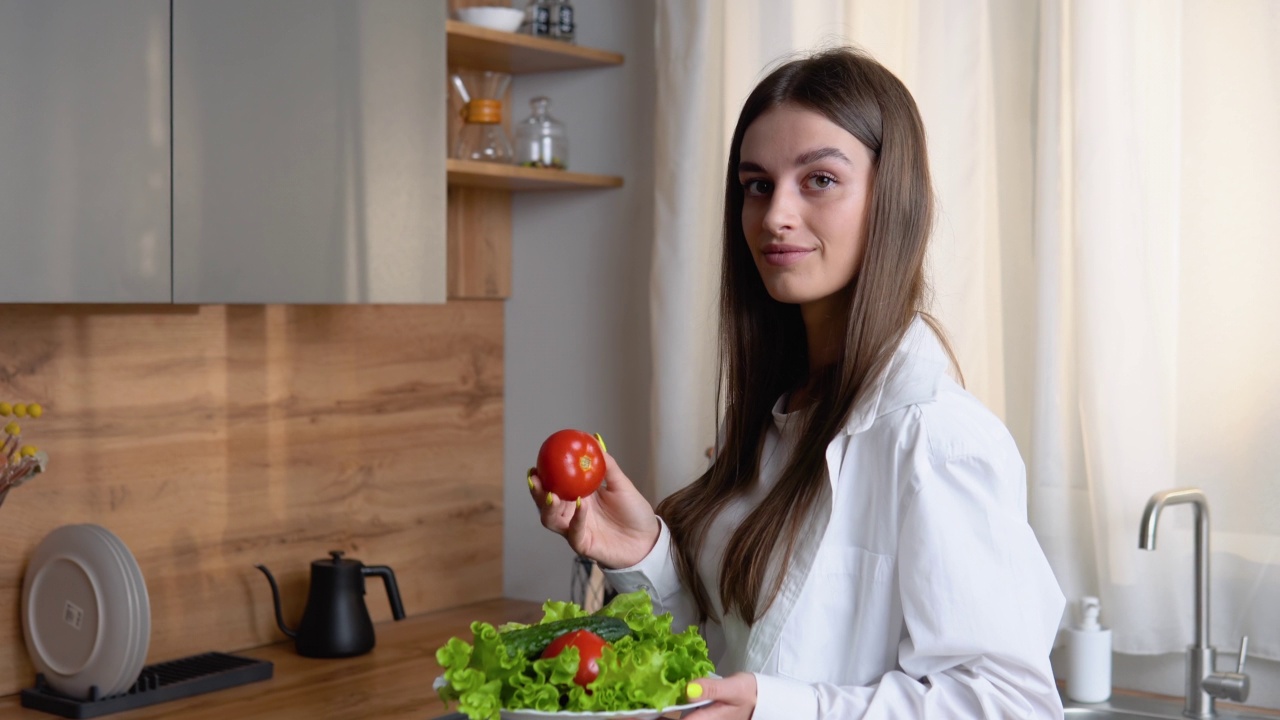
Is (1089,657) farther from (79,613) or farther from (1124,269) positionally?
(79,613)

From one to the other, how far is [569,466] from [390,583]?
40.8 inches

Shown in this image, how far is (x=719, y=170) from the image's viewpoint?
258 centimetres

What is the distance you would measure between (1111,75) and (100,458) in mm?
1723

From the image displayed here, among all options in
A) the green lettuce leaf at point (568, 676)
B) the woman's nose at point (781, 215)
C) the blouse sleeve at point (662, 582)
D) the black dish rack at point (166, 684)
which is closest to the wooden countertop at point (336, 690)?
the black dish rack at point (166, 684)

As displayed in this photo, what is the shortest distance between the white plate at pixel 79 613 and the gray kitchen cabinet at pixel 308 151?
438mm

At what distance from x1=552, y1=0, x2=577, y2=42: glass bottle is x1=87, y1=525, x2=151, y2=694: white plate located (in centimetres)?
128

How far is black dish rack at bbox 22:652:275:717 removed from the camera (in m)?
2.02

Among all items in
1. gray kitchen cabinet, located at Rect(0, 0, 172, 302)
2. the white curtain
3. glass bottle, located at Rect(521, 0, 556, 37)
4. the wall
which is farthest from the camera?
the wall

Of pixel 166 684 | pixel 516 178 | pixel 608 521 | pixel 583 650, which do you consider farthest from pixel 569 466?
pixel 516 178

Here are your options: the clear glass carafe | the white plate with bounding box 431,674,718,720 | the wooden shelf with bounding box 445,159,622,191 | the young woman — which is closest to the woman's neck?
the young woman

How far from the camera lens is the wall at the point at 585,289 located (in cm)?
279

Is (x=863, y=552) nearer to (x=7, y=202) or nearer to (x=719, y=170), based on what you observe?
(x=7, y=202)

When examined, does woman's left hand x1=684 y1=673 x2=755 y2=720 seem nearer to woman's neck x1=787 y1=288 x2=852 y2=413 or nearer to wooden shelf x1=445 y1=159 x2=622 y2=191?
woman's neck x1=787 y1=288 x2=852 y2=413

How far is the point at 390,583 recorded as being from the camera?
2.49 meters
